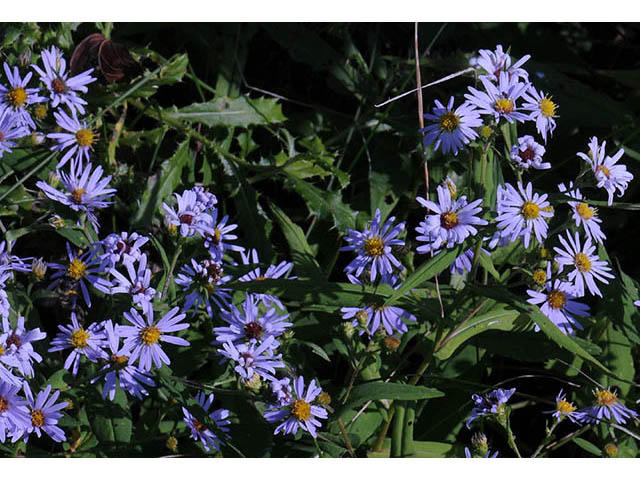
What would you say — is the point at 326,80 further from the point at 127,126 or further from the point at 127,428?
the point at 127,428

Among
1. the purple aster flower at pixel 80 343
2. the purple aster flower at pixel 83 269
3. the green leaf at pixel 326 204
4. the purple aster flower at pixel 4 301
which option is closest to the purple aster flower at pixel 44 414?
the purple aster flower at pixel 80 343

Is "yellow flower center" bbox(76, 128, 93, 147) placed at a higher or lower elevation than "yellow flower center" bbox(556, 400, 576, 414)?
higher

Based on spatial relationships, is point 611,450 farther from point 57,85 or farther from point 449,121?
point 57,85

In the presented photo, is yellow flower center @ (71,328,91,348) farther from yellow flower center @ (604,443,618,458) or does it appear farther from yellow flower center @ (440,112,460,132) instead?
yellow flower center @ (604,443,618,458)

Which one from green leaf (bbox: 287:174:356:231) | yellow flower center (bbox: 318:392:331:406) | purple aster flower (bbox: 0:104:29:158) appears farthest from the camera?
green leaf (bbox: 287:174:356:231)

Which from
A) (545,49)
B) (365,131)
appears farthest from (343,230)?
(545,49)

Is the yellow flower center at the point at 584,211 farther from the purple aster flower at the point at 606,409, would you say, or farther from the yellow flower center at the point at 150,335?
the yellow flower center at the point at 150,335

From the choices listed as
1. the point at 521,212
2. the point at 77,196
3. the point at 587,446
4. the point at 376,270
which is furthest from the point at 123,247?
the point at 587,446

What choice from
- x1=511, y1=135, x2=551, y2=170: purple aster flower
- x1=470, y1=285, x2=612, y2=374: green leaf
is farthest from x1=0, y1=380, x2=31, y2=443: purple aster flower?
x1=511, y1=135, x2=551, y2=170: purple aster flower
